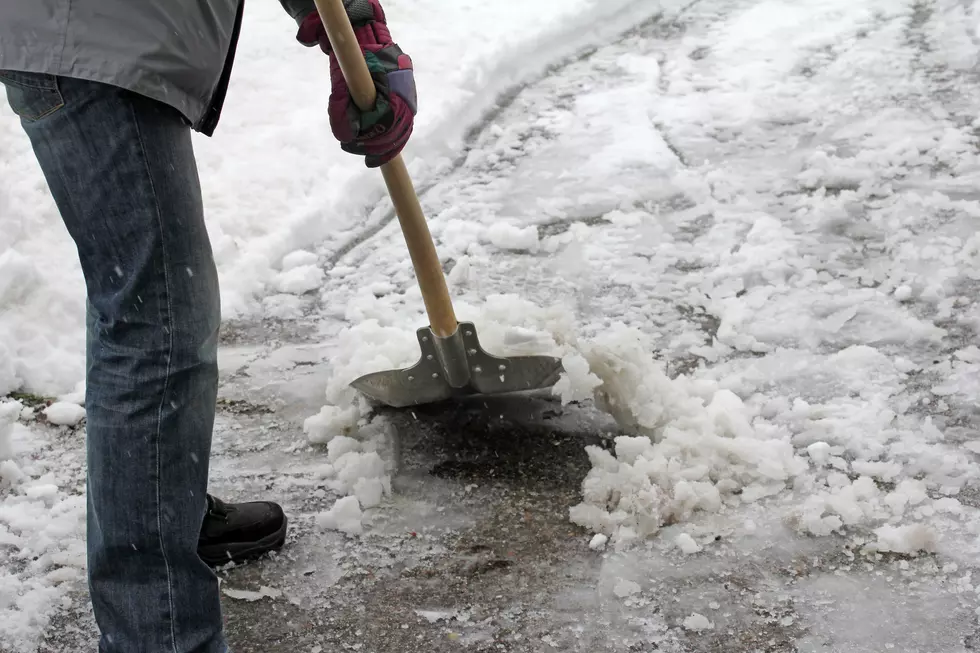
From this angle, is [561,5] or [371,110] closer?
[371,110]

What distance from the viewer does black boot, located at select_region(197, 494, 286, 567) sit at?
80.4 inches

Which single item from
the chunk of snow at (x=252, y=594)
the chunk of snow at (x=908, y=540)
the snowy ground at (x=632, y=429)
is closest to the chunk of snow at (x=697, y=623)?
the snowy ground at (x=632, y=429)

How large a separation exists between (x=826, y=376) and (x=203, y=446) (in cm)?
180

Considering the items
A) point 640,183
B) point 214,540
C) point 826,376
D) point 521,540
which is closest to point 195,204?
point 214,540

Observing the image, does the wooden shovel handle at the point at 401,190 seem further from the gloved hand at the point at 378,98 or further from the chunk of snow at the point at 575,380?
the chunk of snow at the point at 575,380

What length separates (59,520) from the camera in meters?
2.19

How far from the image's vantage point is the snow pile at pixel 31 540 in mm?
1901

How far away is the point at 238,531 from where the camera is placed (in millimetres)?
2055

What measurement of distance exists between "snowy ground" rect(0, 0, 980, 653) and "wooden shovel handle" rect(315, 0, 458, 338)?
26 cm

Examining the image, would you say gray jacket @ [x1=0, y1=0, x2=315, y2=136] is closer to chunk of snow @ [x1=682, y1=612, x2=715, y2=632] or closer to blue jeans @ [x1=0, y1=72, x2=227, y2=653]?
blue jeans @ [x1=0, y1=72, x2=227, y2=653]

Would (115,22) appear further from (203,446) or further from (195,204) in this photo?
(203,446)

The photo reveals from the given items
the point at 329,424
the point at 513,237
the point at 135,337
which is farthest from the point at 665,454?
the point at 513,237

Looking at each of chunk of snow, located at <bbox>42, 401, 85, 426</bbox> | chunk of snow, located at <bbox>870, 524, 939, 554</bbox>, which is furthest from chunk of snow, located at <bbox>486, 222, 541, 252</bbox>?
chunk of snow, located at <bbox>870, 524, 939, 554</bbox>

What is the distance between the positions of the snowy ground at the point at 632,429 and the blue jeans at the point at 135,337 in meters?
0.42
